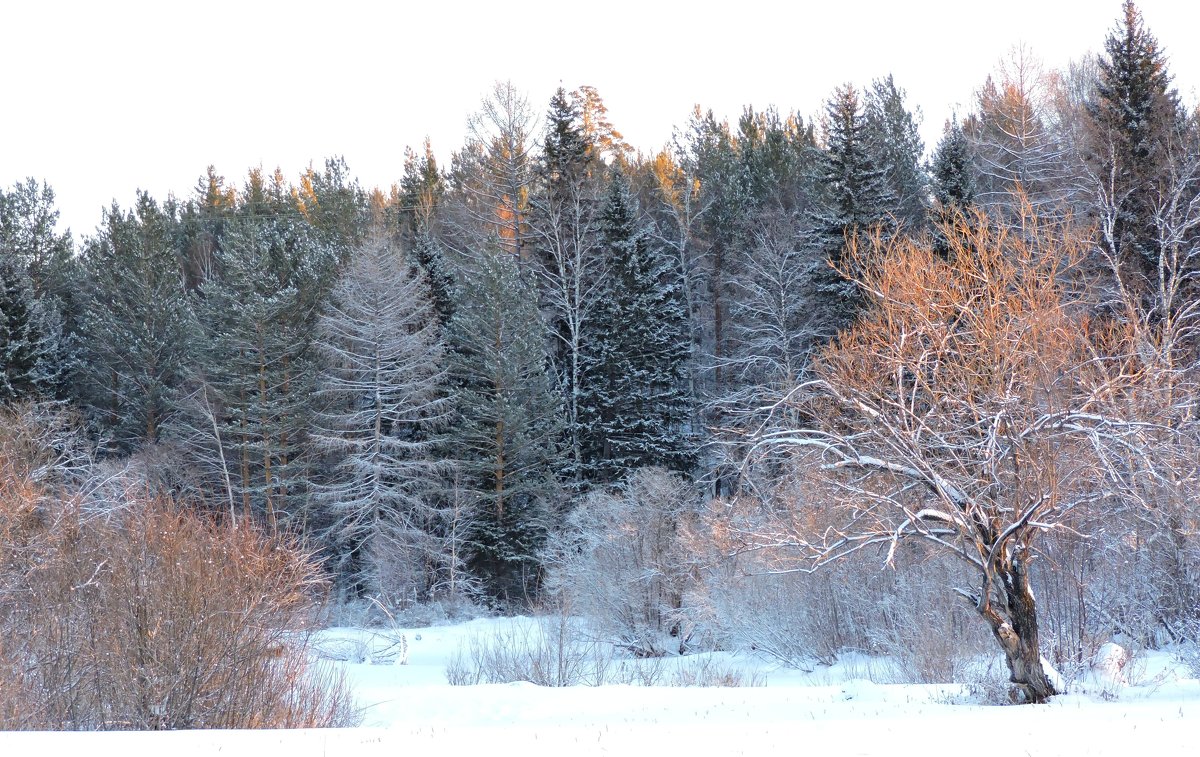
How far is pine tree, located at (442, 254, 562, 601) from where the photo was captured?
35.5 meters

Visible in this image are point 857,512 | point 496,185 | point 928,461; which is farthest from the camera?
point 496,185

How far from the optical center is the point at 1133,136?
28109 millimetres

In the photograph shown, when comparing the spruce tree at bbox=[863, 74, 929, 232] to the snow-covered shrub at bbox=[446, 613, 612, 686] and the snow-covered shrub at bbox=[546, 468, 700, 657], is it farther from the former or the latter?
the snow-covered shrub at bbox=[446, 613, 612, 686]

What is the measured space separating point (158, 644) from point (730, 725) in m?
9.03

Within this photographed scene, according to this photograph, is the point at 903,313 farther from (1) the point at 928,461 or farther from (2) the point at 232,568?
(2) the point at 232,568

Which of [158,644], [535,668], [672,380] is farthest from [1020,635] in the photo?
[672,380]

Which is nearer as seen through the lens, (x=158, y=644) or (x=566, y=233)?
(x=158, y=644)

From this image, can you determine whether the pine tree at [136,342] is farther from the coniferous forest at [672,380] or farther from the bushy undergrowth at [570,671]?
the bushy undergrowth at [570,671]

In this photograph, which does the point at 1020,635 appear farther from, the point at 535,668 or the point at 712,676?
the point at 535,668

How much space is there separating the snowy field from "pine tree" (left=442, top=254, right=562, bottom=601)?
16.3m

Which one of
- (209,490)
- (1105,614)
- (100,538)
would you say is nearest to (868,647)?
(1105,614)

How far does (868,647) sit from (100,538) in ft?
61.4

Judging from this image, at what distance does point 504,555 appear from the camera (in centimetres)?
3531

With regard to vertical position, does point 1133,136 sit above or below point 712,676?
above
